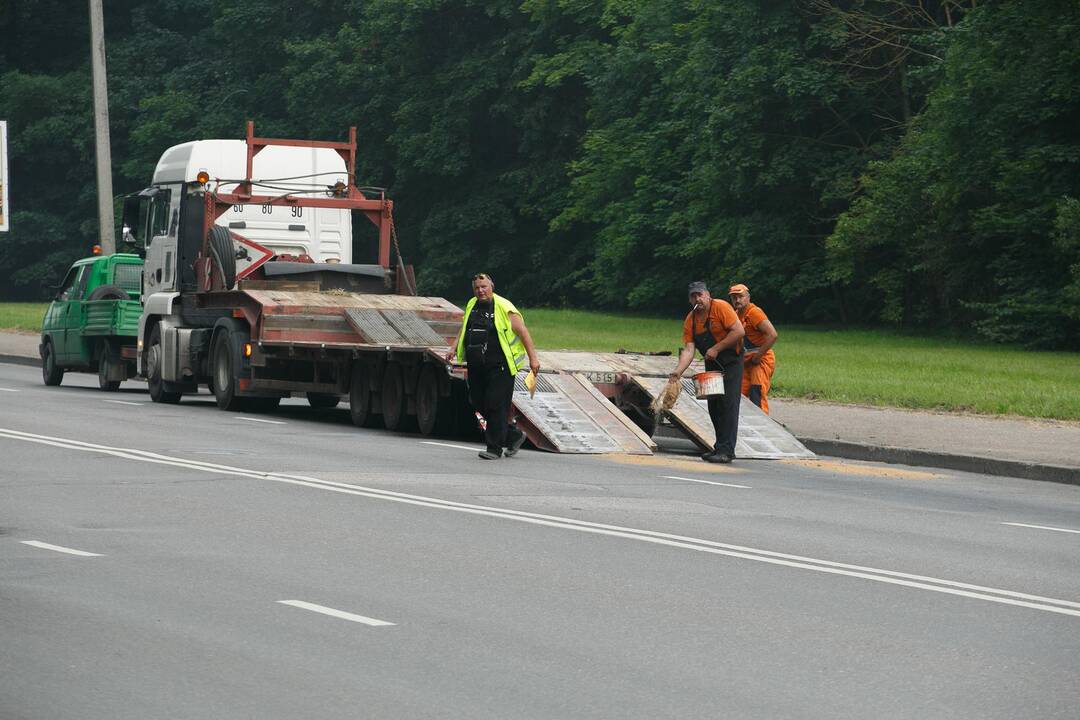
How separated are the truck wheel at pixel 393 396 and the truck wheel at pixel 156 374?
15.6 feet

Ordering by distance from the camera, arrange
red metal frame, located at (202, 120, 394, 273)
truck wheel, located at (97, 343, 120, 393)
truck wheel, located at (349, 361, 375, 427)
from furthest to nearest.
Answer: truck wheel, located at (97, 343, 120, 393)
red metal frame, located at (202, 120, 394, 273)
truck wheel, located at (349, 361, 375, 427)

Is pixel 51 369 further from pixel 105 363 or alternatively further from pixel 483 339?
pixel 483 339

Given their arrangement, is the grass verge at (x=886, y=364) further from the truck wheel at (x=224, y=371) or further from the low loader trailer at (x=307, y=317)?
the truck wheel at (x=224, y=371)

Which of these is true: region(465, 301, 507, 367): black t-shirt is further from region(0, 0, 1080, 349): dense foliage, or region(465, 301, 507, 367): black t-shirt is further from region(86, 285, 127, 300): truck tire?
region(0, 0, 1080, 349): dense foliage

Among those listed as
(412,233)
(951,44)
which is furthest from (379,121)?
(951,44)

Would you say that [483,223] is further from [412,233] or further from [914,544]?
[914,544]

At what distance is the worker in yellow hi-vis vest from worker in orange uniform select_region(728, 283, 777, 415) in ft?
8.26

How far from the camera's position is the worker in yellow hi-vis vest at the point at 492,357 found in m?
15.5

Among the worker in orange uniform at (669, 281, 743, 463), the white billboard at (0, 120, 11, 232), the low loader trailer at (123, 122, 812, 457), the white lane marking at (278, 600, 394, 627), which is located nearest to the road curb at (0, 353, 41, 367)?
the white billboard at (0, 120, 11, 232)

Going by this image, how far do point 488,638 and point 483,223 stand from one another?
58.4m

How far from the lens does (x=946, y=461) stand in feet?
55.2

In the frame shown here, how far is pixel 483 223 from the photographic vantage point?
65.3 m

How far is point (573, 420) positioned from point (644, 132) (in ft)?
134

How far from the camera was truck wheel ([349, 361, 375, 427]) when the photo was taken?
63.3ft
